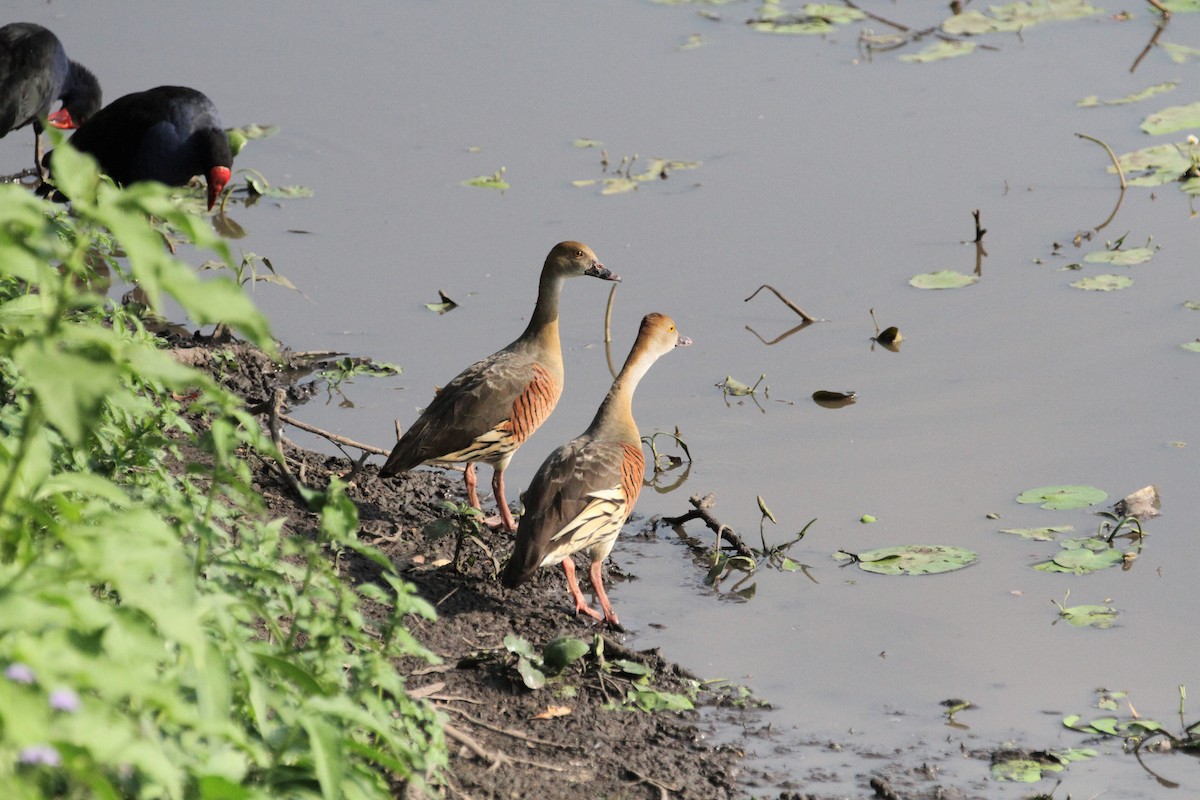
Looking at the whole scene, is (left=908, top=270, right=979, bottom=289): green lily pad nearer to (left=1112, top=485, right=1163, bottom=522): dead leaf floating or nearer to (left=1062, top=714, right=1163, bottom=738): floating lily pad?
(left=1112, top=485, right=1163, bottom=522): dead leaf floating

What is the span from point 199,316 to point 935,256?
21.0 ft

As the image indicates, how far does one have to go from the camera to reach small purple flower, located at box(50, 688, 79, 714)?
1726mm

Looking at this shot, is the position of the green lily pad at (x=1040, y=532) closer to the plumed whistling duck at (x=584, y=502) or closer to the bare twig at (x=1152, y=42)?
the plumed whistling duck at (x=584, y=502)

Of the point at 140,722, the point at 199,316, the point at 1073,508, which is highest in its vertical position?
the point at 199,316

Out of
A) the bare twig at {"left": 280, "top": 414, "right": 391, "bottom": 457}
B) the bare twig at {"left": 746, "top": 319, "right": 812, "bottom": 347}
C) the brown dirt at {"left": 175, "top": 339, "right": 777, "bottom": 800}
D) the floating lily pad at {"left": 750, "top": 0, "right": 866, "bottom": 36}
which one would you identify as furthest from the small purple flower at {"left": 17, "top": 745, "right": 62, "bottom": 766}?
the floating lily pad at {"left": 750, "top": 0, "right": 866, "bottom": 36}

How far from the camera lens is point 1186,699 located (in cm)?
446

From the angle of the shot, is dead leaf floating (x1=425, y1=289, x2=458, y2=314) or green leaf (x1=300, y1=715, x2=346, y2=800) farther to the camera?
dead leaf floating (x1=425, y1=289, x2=458, y2=314)

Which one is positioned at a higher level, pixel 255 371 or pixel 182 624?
pixel 182 624

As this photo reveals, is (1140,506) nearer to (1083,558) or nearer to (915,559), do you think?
(1083,558)

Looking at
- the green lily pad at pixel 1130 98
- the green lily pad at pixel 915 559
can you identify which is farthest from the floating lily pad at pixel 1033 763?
the green lily pad at pixel 1130 98

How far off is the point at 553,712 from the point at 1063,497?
251 centimetres

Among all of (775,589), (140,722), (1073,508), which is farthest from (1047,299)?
(140,722)

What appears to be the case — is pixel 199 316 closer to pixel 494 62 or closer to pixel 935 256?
pixel 935 256

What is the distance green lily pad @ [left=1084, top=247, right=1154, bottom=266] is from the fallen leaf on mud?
185 inches
